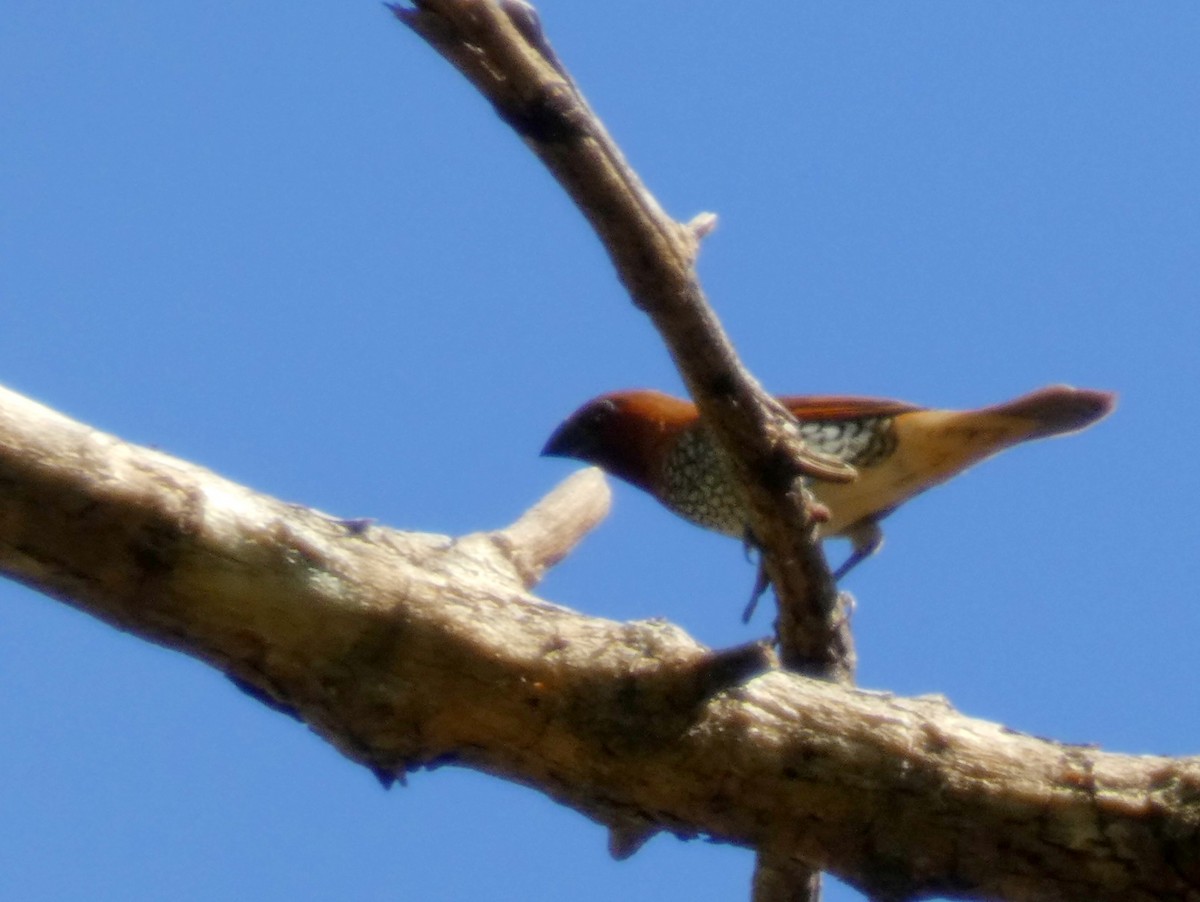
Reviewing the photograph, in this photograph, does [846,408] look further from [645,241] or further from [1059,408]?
[645,241]

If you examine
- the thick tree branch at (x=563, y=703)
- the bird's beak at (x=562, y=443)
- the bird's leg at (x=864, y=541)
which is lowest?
the thick tree branch at (x=563, y=703)

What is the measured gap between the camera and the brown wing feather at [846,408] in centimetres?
611

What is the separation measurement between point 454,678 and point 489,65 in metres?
1.30

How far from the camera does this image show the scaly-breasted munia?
5730 millimetres

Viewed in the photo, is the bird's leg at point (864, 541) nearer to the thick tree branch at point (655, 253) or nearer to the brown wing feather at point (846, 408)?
the brown wing feather at point (846, 408)

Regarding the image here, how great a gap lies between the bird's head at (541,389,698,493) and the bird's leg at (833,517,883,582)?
953 mm

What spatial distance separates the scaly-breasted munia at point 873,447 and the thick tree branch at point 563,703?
2.40 m

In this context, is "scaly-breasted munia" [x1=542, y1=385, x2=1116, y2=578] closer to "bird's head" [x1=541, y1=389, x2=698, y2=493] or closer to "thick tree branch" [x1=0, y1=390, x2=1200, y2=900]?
"bird's head" [x1=541, y1=389, x2=698, y2=493]

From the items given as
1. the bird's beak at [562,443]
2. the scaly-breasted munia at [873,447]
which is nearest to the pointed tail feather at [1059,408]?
the scaly-breasted munia at [873,447]

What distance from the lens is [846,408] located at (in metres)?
6.16

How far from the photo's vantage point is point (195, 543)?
2.91m

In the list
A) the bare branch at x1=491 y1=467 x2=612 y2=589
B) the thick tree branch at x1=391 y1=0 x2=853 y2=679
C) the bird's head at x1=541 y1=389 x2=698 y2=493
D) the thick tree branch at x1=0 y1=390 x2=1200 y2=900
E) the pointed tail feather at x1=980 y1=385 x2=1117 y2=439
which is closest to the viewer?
the thick tree branch at x1=391 y1=0 x2=853 y2=679

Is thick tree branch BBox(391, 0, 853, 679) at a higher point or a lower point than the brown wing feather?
lower

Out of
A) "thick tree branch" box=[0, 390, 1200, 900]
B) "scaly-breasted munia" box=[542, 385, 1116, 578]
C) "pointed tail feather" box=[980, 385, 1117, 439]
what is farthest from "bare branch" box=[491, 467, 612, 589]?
"pointed tail feather" box=[980, 385, 1117, 439]
